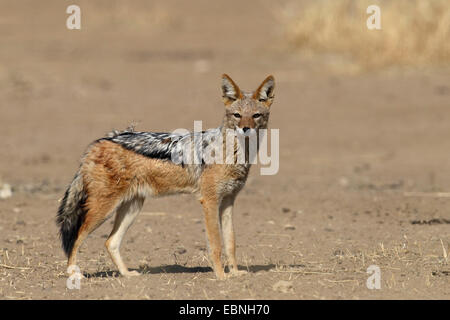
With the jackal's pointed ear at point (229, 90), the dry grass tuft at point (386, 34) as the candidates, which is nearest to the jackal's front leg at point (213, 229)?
the jackal's pointed ear at point (229, 90)

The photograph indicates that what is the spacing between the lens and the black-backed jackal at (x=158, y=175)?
21.3ft

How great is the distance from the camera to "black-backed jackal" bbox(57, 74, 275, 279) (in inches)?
255

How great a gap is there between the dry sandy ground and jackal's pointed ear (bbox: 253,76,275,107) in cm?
128

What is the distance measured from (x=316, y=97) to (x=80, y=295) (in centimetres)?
1024

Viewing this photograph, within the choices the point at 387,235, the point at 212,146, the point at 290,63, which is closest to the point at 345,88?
the point at 290,63

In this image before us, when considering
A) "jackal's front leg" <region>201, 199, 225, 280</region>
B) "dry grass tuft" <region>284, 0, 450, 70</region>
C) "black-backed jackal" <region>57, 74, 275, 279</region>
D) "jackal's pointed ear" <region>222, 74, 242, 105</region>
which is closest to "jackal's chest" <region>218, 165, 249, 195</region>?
"black-backed jackal" <region>57, 74, 275, 279</region>

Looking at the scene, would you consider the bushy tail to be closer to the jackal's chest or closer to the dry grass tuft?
the jackal's chest

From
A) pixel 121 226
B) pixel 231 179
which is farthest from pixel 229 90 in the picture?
pixel 121 226

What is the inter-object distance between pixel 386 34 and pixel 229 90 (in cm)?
1077

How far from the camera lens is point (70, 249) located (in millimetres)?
6598

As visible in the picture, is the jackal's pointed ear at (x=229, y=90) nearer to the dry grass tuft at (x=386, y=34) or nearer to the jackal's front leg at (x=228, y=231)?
the jackal's front leg at (x=228, y=231)

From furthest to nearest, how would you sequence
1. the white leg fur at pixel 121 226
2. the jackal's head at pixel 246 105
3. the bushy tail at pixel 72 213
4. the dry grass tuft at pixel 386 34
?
the dry grass tuft at pixel 386 34
the white leg fur at pixel 121 226
the bushy tail at pixel 72 213
the jackal's head at pixel 246 105

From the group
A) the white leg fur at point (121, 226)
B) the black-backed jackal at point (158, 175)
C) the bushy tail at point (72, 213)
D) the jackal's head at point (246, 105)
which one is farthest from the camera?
the white leg fur at point (121, 226)

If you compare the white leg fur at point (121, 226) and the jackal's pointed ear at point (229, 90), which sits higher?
the jackal's pointed ear at point (229, 90)
